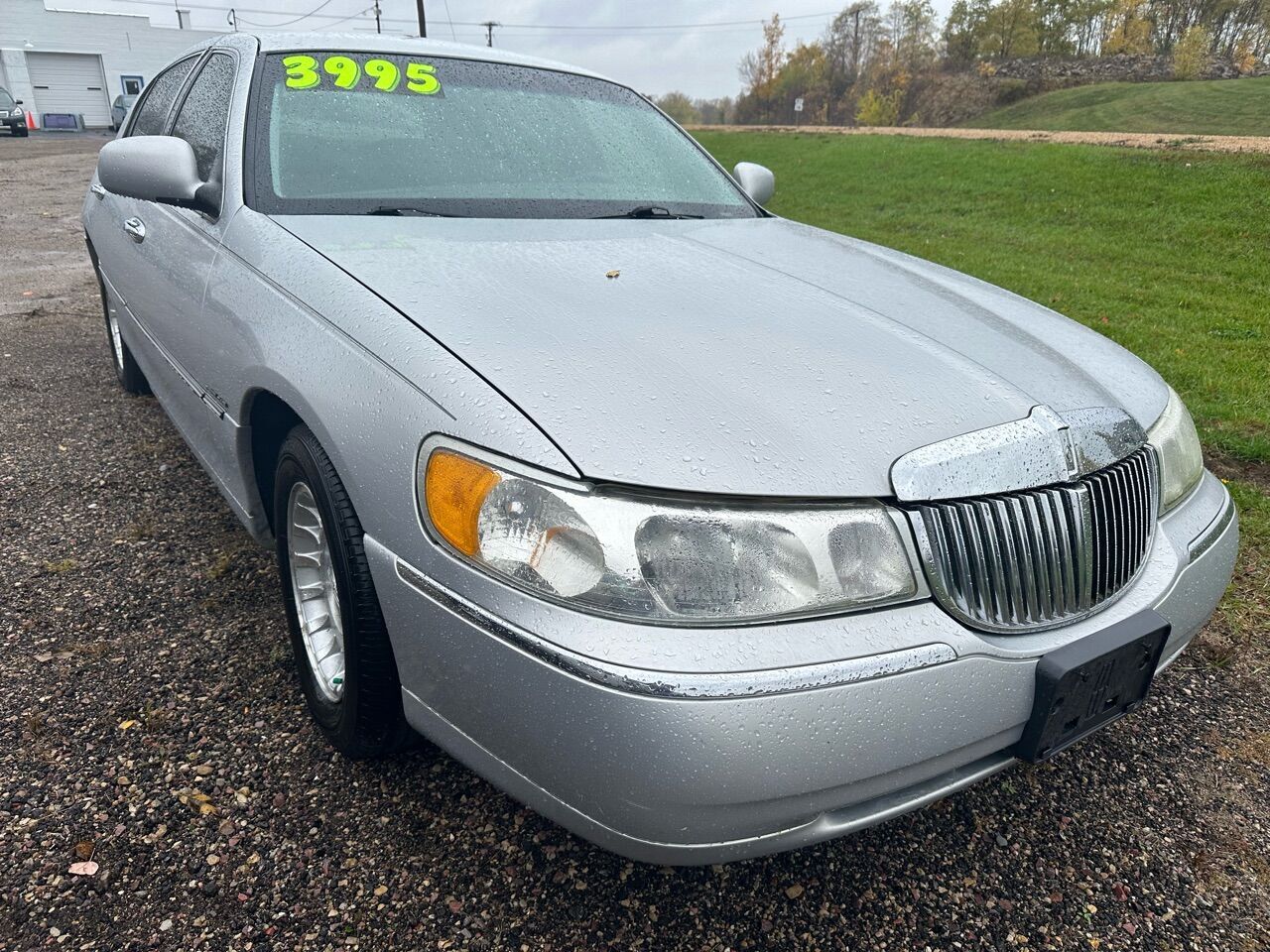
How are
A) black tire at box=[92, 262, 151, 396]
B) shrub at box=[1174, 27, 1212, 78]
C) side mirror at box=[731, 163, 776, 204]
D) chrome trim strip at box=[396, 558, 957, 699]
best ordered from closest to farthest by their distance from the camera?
chrome trim strip at box=[396, 558, 957, 699], side mirror at box=[731, 163, 776, 204], black tire at box=[92, 262, 151, 396], shrub at box=[1174, 27, 1212, 78]

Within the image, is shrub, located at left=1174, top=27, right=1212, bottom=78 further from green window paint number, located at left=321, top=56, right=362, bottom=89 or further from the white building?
green window paint number, located at left=321, top=56, right=362, bottom=89

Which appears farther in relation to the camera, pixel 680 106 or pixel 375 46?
pixel 680 106

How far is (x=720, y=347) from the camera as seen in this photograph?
1762 mm

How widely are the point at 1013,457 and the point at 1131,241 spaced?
1055cm

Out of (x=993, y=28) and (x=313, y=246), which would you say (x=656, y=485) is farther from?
(x=993, y=28)

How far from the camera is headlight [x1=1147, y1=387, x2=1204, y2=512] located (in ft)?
6.31

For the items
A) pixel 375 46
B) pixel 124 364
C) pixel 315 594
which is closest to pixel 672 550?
pixel 315 594

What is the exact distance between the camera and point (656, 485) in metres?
1.38

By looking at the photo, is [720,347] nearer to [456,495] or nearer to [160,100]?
[456,495]

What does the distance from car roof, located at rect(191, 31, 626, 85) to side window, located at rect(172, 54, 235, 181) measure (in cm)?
12

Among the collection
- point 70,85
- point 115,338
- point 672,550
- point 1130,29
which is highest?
point 1130,29

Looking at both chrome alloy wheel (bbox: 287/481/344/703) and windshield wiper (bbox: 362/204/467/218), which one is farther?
windshield wiper (bbox: 362/204/467/218)

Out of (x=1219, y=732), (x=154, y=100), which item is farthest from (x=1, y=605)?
(x=1219, y=732)

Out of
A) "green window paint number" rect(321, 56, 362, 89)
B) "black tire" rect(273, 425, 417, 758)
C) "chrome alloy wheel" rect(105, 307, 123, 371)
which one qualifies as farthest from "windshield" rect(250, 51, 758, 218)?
"chrome alloy wheel" rect(105, 307, 123, 371)
